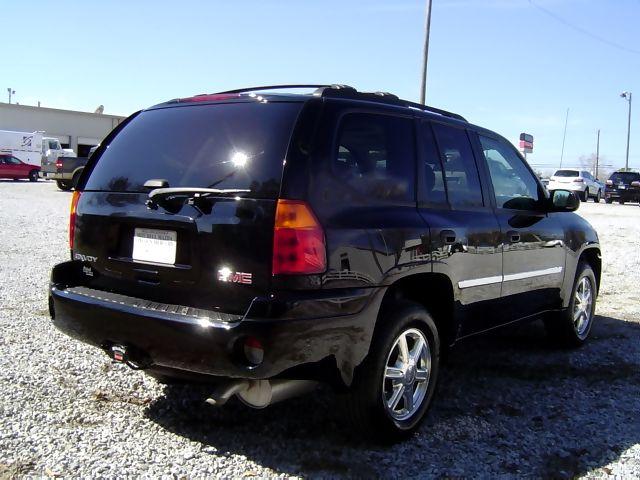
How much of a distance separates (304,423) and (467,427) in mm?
952

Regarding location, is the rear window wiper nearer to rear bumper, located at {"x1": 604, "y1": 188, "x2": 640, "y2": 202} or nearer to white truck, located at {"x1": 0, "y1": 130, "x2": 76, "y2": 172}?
rear bumper, located at {"x1": 604, "y1": 188, "x2": 640, "y2": 202}

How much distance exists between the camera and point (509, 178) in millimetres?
4684

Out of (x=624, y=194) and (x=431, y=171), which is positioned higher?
(x=624, y=194)

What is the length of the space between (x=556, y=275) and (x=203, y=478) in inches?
131

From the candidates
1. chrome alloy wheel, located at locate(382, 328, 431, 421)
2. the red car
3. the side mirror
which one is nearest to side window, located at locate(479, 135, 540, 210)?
the side mirror

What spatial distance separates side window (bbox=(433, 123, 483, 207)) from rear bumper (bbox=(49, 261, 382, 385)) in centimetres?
113

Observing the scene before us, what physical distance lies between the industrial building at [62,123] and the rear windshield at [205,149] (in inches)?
1906

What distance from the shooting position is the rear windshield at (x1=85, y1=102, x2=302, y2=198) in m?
2.96

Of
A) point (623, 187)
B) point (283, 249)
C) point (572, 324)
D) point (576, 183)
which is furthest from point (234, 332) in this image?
point (576, 183)

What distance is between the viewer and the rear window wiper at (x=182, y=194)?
9.68 ft

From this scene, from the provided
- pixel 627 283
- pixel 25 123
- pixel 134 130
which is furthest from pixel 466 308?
pixel 25 123

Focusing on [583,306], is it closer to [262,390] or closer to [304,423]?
[304,423]

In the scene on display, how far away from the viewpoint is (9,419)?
3.45 metres

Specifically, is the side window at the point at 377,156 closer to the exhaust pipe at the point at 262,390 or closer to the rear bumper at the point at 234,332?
the rear bumper at the point at 234,332
